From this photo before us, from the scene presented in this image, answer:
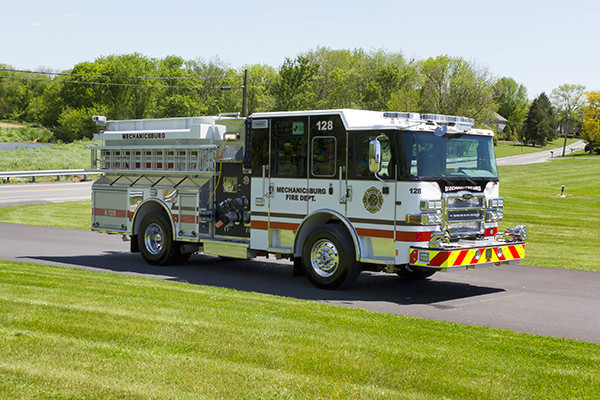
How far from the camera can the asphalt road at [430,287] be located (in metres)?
9.43

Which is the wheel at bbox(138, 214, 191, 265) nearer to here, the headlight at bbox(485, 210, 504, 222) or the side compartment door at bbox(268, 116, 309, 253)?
the side compartment door at bbox(268, 116, 309, 253)

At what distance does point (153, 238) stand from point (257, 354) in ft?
27.4

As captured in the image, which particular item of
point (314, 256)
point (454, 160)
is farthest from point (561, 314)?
point (314, 256)

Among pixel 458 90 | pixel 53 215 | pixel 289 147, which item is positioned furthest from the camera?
pixel 458 90

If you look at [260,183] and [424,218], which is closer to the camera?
[424,218]

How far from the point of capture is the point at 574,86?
154 metres

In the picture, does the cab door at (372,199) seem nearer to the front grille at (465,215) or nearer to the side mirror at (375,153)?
the side mirror at (375,153)

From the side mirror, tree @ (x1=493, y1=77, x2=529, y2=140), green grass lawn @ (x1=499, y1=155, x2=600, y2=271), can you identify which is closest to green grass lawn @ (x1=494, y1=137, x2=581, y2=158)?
tree @ (x1=493, y1=77, x2=529, y2=140)

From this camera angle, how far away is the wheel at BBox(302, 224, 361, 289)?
11.1 m

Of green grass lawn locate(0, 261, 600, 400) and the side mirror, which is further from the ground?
the side mirror

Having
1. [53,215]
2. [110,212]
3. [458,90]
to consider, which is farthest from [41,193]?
[458,90]

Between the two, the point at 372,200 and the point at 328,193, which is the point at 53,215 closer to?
the point at 328,193

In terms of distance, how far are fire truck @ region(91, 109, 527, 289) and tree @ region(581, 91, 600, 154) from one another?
11299 cm

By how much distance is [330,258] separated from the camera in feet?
37.4
